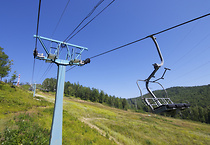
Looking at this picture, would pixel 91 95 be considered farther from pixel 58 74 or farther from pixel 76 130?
pixel 58 74

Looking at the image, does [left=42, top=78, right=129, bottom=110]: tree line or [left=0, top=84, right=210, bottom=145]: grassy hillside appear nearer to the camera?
[left=0, top=84, right=210, bottom=145]: grassy hillside

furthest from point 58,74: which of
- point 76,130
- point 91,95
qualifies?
point 91,95

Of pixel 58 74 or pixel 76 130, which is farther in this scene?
pixel 76 130

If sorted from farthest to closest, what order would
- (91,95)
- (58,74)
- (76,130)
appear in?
1. (91,95)
2. (76,130)
3. (58,74)

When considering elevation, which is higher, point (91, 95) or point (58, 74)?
point (58, 74)

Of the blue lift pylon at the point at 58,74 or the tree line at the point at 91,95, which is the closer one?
the blue lift pylon at the point at 58,74

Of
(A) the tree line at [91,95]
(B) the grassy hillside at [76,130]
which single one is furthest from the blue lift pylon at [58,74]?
(A) the tree line at [91,95]

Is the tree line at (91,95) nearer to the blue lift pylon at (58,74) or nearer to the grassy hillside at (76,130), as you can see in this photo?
the grassy hillside at (76,130)

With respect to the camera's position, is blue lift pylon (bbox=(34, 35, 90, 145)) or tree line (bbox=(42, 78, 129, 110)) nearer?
blue lift pylon (bbox=(34, 35, 90, 145))

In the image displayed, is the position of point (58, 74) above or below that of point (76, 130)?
above

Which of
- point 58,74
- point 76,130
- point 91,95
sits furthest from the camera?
point 91,95

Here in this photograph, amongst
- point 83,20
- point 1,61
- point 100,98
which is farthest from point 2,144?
point 100,98

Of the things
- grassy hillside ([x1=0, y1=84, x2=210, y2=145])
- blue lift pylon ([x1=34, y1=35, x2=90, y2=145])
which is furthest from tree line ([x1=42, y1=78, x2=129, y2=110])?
blue lift pylon ([x1=34, y1=35, x2=90, y2=145])

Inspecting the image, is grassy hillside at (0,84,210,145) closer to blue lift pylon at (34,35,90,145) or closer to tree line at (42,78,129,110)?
blue lift pylon at (34,35,90,145)
